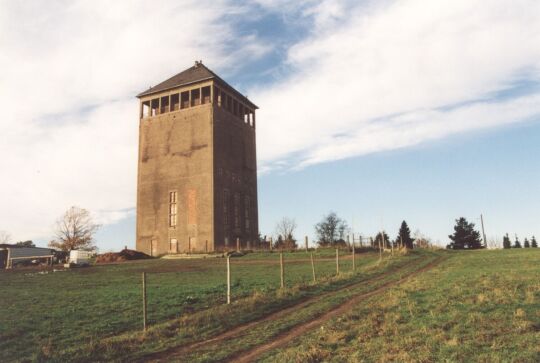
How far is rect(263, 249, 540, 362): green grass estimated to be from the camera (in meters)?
9.05

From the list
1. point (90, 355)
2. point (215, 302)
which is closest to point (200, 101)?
point (215, 302)

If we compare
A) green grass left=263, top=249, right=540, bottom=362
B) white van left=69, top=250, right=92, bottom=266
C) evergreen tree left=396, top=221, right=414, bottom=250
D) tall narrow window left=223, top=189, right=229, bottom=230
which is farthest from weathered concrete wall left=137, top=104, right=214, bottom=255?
evergreen tree left=396, top=221, right=414, bottom=250

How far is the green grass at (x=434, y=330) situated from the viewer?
9.05 meters

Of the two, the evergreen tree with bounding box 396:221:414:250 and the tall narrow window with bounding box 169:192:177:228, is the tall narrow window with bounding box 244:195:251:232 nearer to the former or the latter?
the tall narrow window with bounding box 169:192:177:228

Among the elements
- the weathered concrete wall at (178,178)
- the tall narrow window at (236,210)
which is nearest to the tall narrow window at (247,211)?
the tall narrow window at (236,210)

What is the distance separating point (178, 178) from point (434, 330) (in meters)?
46.1

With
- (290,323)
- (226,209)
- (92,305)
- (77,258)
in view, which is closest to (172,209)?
(226,209)

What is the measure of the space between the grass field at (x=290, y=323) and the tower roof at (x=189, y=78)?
38.7 metres

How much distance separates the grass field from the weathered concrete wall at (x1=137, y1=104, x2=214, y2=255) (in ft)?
101

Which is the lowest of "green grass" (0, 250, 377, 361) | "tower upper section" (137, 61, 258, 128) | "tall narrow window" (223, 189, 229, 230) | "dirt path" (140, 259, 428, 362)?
"dirt path" (140, 259, 428, 362)

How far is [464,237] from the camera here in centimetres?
8044

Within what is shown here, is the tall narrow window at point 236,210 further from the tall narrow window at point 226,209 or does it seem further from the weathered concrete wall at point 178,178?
the weathered concrete wall at point 178,178

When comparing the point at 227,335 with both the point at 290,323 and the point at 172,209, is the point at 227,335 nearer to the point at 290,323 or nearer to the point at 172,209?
the point at 290,323

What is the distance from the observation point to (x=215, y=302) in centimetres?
1694
